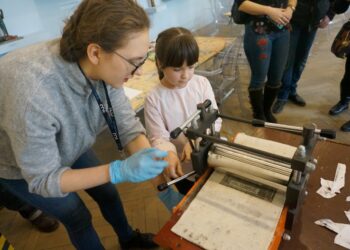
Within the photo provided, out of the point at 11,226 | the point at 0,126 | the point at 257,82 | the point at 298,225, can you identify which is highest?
the point at 0,126

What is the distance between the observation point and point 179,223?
67cm

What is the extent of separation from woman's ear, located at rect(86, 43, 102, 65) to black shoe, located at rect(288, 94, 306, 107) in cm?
230

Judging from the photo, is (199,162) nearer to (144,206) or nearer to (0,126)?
(0,126)

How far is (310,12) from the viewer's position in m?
1.97

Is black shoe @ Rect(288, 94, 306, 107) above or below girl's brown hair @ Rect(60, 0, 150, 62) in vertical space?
below

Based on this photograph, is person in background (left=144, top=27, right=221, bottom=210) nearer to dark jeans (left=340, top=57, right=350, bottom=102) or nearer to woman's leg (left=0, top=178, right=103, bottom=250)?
woman's leg (left=0, top=178, right=103, bottom=250)

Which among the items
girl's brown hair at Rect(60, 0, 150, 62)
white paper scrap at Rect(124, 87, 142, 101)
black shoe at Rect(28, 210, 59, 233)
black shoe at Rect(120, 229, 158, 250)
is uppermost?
girl's brown hair at Rect(60, 0, 150, 62)

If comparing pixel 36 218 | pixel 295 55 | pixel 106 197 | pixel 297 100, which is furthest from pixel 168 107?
pixel 297 100

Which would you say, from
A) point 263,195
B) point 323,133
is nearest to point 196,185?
point 263,195

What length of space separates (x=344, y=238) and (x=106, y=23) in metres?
0.80

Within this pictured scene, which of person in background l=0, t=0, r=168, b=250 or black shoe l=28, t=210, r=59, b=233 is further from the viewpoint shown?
black shoe l=28, t=210, r=59, b=233

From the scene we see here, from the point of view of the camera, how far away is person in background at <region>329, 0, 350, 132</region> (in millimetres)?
2020

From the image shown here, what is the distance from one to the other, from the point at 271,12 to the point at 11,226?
217 cm

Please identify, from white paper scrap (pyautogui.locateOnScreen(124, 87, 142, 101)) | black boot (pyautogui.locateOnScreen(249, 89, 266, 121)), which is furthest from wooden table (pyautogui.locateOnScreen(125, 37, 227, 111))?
black boot (pyautogui.locateOnScreen(249, 89, 266, 121))
